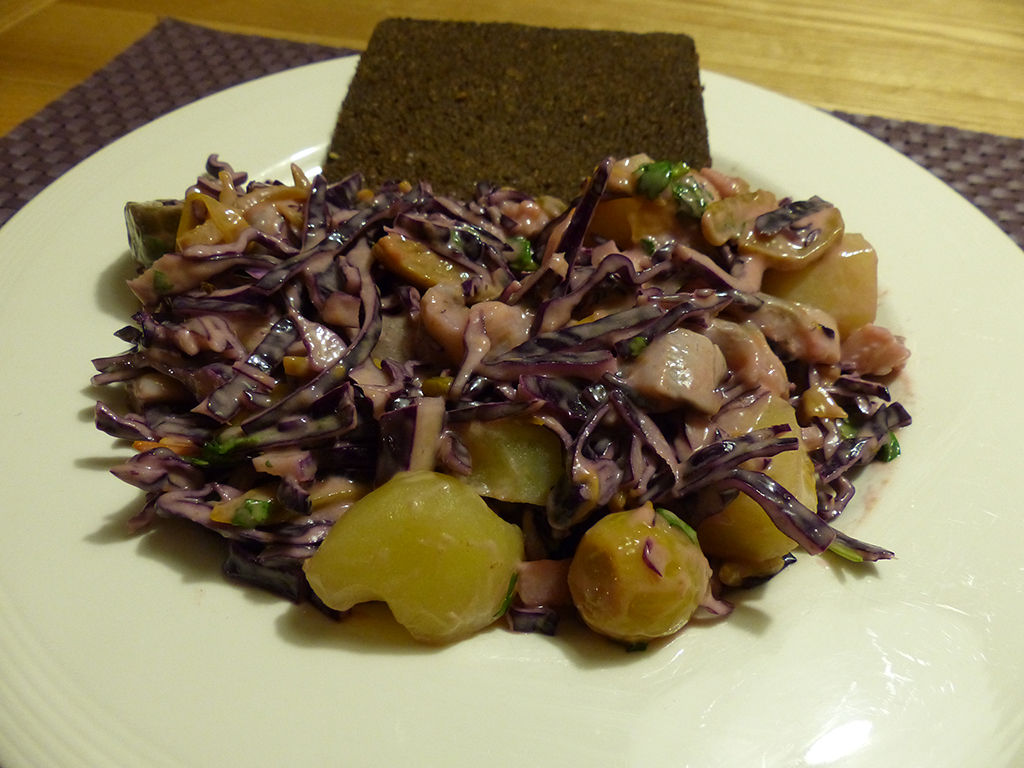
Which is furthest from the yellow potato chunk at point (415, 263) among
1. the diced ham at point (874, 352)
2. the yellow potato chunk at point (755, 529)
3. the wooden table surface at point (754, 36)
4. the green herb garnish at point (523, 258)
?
the wooden table surface at point (754, 36)

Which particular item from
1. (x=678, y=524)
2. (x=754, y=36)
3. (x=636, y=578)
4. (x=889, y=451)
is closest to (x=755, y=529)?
(x=678, y=524)

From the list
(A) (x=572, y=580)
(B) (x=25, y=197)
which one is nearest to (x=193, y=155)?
(B) (x=25, y=197)

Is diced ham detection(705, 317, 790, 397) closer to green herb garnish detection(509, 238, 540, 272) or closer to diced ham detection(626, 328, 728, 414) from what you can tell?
diced ham detection(626, 328, 728, 414)

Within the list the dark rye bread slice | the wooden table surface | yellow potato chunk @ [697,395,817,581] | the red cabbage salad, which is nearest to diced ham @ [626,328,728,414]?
the red cabbage salad

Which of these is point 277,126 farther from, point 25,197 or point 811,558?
point 811,558

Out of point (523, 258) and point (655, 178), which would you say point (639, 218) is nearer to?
point (655, 178)
